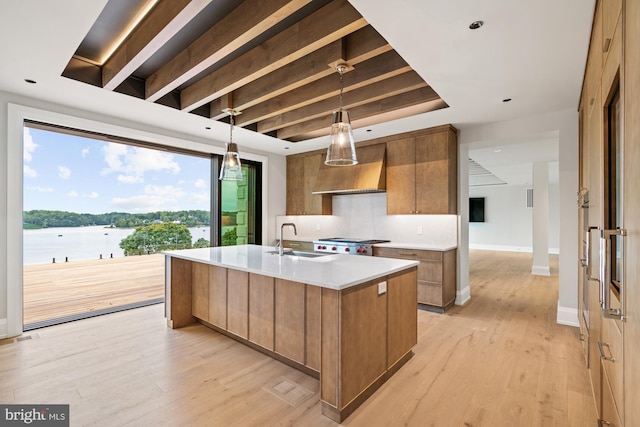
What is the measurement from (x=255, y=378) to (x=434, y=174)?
11.1ft

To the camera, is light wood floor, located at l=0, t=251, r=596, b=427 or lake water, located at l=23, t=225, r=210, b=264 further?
lake water, located at l=23, t=225, r=210, b=264

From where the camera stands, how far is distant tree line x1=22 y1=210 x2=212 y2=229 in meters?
4.92

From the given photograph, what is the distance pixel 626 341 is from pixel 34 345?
173 inches

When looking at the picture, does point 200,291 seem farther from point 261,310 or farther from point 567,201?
point 567,201

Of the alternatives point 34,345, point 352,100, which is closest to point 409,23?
point 352,100

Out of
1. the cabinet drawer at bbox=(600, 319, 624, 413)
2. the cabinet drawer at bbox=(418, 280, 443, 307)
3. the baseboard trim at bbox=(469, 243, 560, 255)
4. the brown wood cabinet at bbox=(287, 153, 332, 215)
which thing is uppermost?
the brown wood cabinet at bbox=(287, 153, 332, 215)

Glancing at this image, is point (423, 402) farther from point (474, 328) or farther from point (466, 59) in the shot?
point (466, 59)

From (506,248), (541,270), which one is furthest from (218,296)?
(506,248)

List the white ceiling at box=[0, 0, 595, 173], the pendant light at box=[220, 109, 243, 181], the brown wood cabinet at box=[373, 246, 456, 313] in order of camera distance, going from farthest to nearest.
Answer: the brown wood cabinet at box=[373, 246, 456, 313] < the pendant light at box=[220, 109, 243, 181] < the white ceiling at box=[0, 0, 595, 173]

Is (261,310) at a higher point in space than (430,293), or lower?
higher

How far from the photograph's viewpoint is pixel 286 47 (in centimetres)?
241

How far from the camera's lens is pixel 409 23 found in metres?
2.01

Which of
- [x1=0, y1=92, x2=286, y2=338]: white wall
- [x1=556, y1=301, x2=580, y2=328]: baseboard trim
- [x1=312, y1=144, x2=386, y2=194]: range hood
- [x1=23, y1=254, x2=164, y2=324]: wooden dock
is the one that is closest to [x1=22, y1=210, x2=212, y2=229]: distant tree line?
[x1=23, y1=254, x2=164, y2=324]: wooden dock

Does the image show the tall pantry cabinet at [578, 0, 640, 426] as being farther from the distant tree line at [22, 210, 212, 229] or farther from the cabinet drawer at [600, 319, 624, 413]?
the distant tree line at [22, 210, 212, 229]
